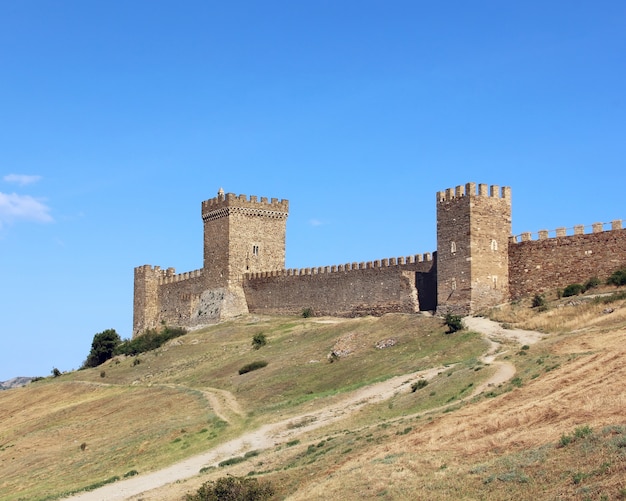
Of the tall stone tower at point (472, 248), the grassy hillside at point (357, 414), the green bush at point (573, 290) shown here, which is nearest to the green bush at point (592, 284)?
the green bush at point (573, 290)

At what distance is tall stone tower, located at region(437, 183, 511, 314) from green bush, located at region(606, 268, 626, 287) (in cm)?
538

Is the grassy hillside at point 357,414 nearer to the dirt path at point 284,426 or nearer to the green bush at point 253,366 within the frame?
the dirt path at point 284,426

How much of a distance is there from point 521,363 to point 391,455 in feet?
32.8

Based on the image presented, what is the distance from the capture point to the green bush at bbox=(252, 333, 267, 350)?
165ft

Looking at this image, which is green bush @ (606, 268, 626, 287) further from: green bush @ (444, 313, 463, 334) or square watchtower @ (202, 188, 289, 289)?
square watchtower @ (202, 188, 289, 289)

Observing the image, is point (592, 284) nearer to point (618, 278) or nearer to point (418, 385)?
point (618, 278)

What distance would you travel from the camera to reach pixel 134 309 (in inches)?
2854

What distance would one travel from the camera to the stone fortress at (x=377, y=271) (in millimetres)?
43188

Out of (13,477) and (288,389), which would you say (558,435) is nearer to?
(288,389)

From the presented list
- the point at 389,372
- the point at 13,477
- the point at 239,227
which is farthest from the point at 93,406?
the point at 239,227

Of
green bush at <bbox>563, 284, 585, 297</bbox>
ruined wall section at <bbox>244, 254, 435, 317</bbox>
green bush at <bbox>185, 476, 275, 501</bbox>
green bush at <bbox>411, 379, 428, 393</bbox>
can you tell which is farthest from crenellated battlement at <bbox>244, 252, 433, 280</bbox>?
green bush at <bbox>185, 476, 275, 501</bbox>

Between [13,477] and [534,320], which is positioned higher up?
[534,320]

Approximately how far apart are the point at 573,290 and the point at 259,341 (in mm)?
16970

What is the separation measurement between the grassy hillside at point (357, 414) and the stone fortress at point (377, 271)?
92.7 inches
